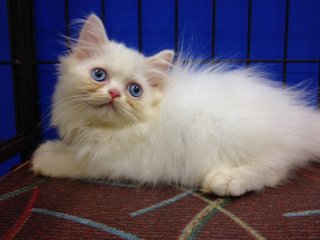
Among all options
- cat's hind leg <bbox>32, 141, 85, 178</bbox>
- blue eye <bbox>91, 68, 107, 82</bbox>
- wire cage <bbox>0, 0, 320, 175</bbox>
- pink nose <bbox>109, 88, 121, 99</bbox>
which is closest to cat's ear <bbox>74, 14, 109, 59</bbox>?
blue eye <bbox>91, 68, 107, 82</bbox>

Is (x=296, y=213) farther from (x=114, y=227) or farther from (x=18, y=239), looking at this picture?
(x=18, y=239)

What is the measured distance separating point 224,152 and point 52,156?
24.2 inches

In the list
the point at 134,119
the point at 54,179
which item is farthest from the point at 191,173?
the point at 54,179

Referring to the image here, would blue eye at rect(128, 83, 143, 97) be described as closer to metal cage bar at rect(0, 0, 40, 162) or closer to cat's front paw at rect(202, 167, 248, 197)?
cat's front paw at rect(202, 167, 248, 197)

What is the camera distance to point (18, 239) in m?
0.68

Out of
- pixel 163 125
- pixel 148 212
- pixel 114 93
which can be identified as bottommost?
pixel 148 212

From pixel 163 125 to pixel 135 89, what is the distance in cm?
16

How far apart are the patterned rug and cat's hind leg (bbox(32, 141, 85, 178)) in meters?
0.04

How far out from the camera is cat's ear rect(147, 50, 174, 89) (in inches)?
43.3

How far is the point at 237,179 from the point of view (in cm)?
90

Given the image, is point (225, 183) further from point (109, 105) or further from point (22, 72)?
point (22, 72)

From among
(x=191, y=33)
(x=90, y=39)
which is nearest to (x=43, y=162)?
(x=90, y=39)

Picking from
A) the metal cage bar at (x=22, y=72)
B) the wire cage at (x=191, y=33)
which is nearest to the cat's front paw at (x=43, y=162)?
the metal cage bar at (x=22, y=72)

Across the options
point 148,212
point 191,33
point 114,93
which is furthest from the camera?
point 191,33
